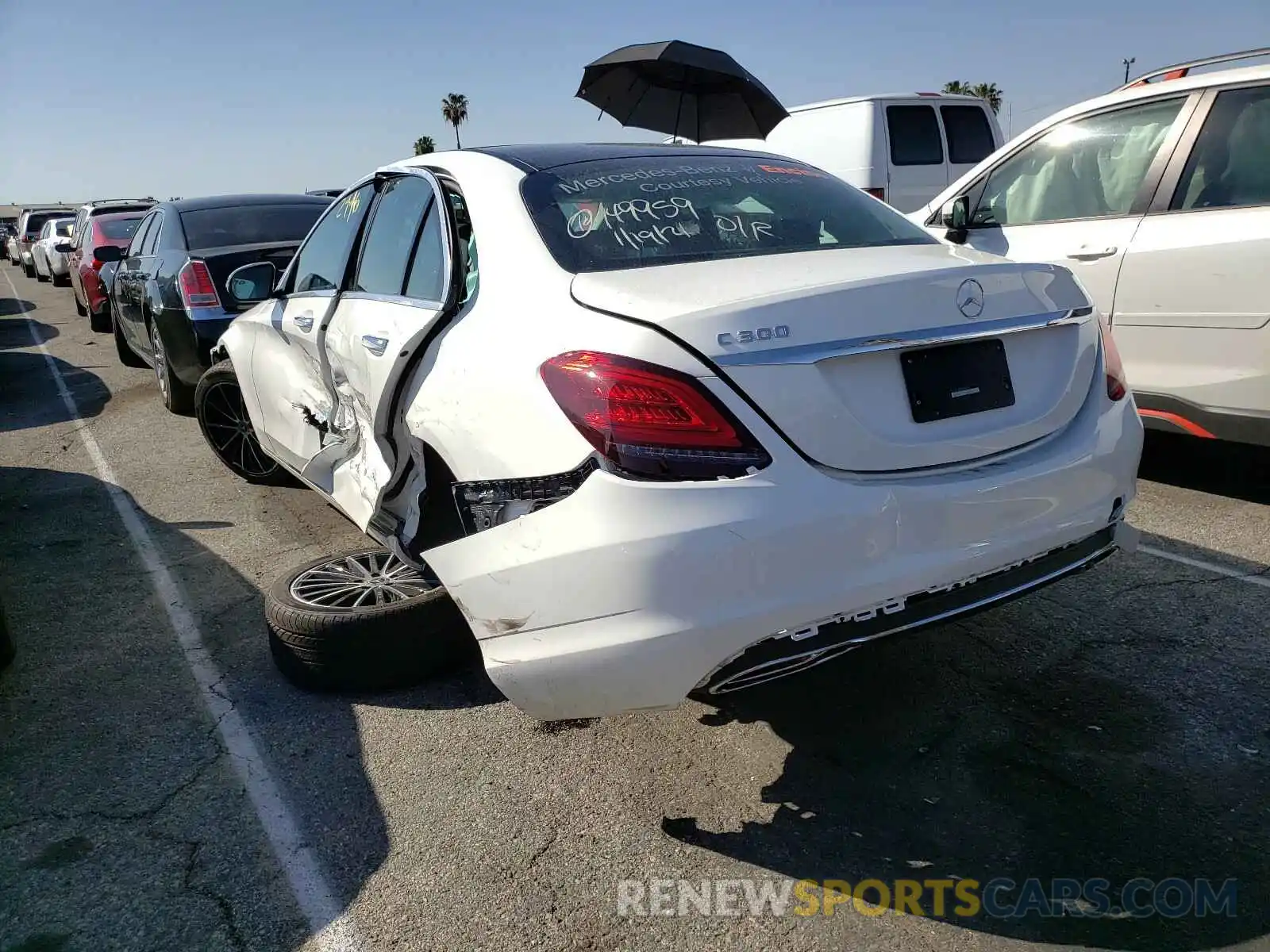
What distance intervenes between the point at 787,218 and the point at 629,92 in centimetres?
882

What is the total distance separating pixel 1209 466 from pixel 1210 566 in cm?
160

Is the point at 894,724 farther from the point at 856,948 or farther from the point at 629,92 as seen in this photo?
the point at 629,92

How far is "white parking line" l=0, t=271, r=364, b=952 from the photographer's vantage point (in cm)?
229

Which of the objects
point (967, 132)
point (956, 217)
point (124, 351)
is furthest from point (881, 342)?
point (967, 132)

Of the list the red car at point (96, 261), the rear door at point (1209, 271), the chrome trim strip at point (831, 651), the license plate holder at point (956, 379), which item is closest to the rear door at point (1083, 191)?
the rear door at point (1209, 271)

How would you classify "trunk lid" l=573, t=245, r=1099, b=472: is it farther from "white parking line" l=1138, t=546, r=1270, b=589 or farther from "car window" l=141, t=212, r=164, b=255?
"car window" l=141, t=212, r=164, b=255

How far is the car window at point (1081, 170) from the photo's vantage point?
499 centimetres

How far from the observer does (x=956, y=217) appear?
545 cm

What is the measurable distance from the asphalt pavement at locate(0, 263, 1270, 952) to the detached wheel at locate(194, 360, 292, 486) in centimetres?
166

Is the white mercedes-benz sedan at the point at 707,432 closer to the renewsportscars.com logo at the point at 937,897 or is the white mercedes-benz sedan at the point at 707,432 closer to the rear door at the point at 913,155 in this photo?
the renewsportscars.com logo at the point at 937,897

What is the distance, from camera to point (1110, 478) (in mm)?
2662

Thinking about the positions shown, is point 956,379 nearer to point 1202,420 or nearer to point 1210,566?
point 1210,566

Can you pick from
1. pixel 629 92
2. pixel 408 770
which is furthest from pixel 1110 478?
pixel 629 92

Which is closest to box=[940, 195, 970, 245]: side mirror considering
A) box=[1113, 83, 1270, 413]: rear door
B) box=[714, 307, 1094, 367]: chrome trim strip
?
box=[1113, 83, 1270, 413]: rear door
